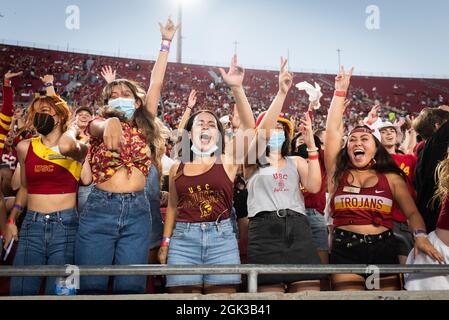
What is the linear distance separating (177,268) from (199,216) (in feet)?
2.32

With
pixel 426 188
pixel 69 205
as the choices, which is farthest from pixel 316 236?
pixel 69 205

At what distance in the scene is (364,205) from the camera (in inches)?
107

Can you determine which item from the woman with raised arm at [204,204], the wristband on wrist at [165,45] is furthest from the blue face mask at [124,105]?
the wristband on wrist at [165,45]

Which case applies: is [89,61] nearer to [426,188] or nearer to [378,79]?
[378,79]

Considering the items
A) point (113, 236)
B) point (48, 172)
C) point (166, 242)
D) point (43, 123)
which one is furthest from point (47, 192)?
point (166, 242)

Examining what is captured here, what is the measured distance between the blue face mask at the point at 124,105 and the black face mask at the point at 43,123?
1.46ft

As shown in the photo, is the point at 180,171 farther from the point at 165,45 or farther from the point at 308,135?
the point at 165,45

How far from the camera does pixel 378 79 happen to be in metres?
38.2

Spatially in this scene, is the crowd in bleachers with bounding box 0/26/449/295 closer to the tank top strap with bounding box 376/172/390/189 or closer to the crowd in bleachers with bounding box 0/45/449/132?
the tank top strap with bounding box 376/172/390/189

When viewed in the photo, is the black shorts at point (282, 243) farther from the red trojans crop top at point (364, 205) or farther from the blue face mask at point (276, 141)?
the blue face mask at point (276, 141)

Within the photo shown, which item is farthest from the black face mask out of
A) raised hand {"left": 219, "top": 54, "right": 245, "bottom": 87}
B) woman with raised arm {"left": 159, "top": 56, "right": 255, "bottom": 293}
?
raised hand {"left": 219, "top": 54, "right": 245, "bottom": 87}

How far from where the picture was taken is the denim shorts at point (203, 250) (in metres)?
2.48

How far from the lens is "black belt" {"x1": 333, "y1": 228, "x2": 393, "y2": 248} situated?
8.66 ft

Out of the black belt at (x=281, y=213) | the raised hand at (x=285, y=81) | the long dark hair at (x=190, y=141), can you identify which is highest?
the raised hand at (x=285, y=81)
